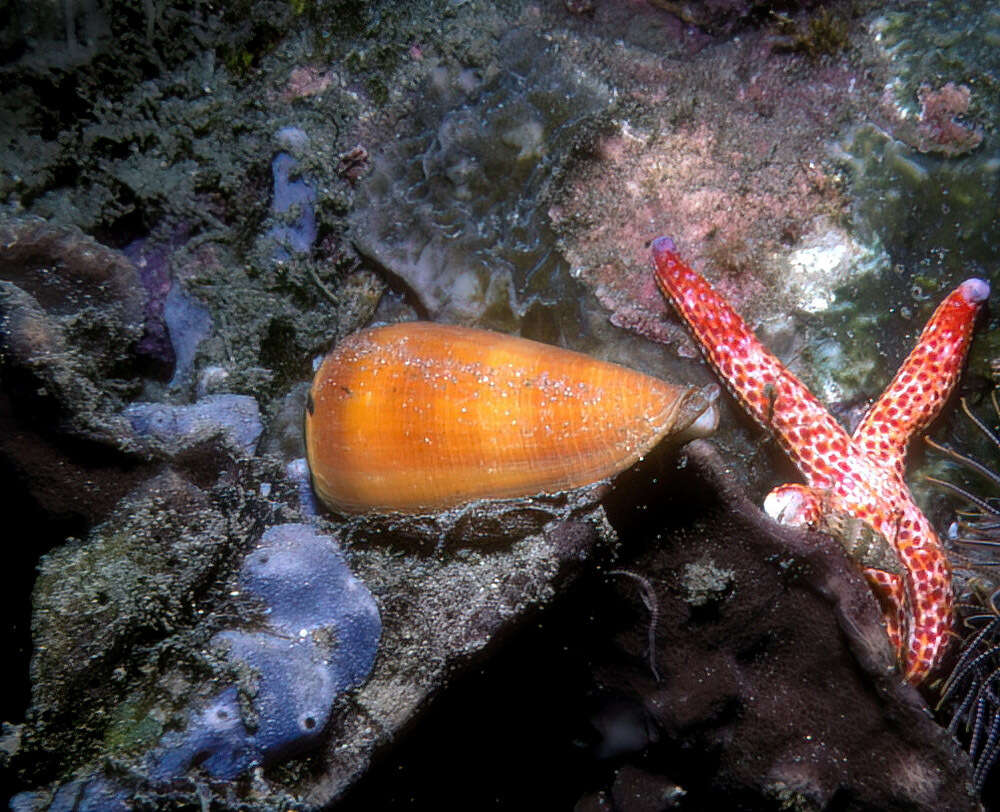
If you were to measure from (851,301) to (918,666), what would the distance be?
217 cm

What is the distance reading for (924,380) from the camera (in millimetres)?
3424

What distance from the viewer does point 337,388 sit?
9.47 ft

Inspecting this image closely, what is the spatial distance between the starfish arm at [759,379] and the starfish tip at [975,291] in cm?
110

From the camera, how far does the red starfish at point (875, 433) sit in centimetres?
317

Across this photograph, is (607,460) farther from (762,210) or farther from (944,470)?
(944,470)

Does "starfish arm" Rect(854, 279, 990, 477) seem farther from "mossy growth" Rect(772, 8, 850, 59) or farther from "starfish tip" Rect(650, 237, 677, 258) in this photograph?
"mossy growth" Rect(772, 8, 850, 59)

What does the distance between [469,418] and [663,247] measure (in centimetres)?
169

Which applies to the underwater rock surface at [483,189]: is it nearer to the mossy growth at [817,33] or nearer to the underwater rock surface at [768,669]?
the mossy growth at [817,33]

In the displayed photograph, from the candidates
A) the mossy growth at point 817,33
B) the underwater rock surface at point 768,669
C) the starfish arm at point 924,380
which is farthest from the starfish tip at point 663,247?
the mossy growth at point 817,33

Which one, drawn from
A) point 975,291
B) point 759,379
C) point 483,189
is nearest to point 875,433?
point 759,379

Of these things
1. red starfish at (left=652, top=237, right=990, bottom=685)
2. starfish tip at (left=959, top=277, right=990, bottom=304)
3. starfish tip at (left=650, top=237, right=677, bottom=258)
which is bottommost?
red starfish at (left=652, top=237, right=990, bottom=685)

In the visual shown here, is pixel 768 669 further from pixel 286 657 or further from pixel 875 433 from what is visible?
pixel 286 657

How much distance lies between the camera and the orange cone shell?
2414mm

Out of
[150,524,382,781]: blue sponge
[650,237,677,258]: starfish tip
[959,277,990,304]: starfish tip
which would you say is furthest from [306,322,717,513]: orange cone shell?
[959,277,990,304]: starfish tip
